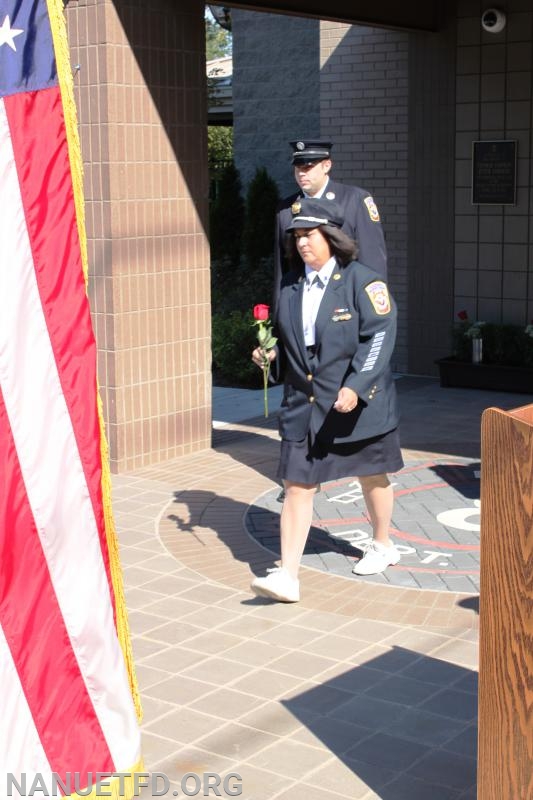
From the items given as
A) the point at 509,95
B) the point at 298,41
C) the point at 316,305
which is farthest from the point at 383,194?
the point at 316,305

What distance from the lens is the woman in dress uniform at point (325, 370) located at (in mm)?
5844

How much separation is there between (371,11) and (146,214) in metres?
3.72

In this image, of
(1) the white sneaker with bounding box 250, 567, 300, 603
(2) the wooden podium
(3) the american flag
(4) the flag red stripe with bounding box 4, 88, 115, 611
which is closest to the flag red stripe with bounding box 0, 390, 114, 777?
(3) the american flag

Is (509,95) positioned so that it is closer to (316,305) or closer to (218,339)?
(218,339)

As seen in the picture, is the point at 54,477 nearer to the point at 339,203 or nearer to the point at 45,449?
the point at 45,449

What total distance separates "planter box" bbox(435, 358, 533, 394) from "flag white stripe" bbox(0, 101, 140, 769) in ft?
27.6

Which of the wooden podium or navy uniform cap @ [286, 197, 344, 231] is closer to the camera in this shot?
the wooden podium

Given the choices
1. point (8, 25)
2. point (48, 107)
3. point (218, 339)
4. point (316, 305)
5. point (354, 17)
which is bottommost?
point (218, 339)

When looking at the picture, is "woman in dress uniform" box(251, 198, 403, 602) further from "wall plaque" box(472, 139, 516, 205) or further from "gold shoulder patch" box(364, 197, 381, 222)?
"wall plaque" box(472, 139, 516, 205)

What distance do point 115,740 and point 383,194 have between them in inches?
376

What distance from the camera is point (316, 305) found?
5.95 m

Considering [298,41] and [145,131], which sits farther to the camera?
[298,41]

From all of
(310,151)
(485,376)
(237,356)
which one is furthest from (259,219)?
(310,151)

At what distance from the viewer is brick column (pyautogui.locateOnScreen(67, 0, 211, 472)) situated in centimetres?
830
